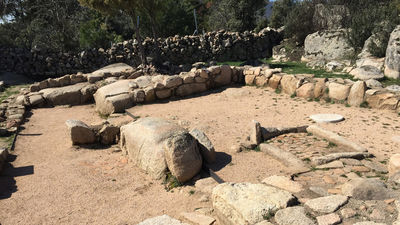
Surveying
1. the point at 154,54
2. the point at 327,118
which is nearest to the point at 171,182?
the point at 327,118

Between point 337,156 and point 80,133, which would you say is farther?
point 80,133

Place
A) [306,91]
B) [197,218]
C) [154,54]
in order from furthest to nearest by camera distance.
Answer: [154,54] → [306,91] → [197,218]

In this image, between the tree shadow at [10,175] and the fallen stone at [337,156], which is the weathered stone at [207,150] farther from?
the tree shadow at [10,175]

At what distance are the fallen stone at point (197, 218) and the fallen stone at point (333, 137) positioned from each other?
3444mm

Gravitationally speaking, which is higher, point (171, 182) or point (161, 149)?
point (161, 149)

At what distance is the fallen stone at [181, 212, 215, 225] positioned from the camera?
408 cm

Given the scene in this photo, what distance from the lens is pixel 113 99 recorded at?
33.7 feet

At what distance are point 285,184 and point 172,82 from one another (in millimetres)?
7128

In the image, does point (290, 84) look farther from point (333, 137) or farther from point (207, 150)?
point (207, 150)

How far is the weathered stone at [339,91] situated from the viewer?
883cm

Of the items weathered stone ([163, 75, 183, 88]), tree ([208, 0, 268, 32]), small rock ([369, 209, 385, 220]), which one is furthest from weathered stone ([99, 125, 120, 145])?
tree ([208, 0, 268, 32])

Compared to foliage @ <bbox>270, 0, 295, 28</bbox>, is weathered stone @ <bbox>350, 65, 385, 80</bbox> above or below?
below

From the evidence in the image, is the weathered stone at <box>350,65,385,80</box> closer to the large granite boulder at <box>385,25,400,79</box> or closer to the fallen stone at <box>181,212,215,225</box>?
the large granite boulder at <box>385,25,400,79</box>

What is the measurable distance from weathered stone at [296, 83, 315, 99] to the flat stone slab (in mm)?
1718
